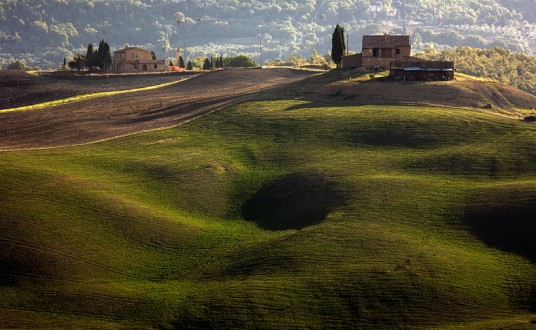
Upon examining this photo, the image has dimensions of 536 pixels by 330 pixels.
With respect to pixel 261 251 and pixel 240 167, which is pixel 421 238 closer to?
pixel 261 251

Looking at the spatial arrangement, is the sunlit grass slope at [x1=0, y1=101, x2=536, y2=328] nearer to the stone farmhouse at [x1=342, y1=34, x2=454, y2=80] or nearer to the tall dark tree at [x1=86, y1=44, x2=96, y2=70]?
Result: the stone farmhouse at [x1=342, y1=34, x2=454, y2=80]

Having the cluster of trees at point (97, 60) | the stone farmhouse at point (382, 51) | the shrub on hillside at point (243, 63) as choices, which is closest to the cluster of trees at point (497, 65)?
the shrub on hillside at point (243, 63)

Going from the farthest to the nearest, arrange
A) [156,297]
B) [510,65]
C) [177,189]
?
[510,65] < [177,189] < [156,297]

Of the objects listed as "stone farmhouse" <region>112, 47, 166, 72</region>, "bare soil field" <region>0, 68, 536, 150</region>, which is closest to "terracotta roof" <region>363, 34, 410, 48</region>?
"bare soil field" <region>0, 68, 536, 150</region>

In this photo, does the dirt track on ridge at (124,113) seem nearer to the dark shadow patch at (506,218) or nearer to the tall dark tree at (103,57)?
the tall dark tree at (103,57)

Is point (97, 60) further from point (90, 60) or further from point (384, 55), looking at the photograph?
point (384, 55)

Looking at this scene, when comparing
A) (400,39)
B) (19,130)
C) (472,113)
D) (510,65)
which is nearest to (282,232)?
(472,113)
